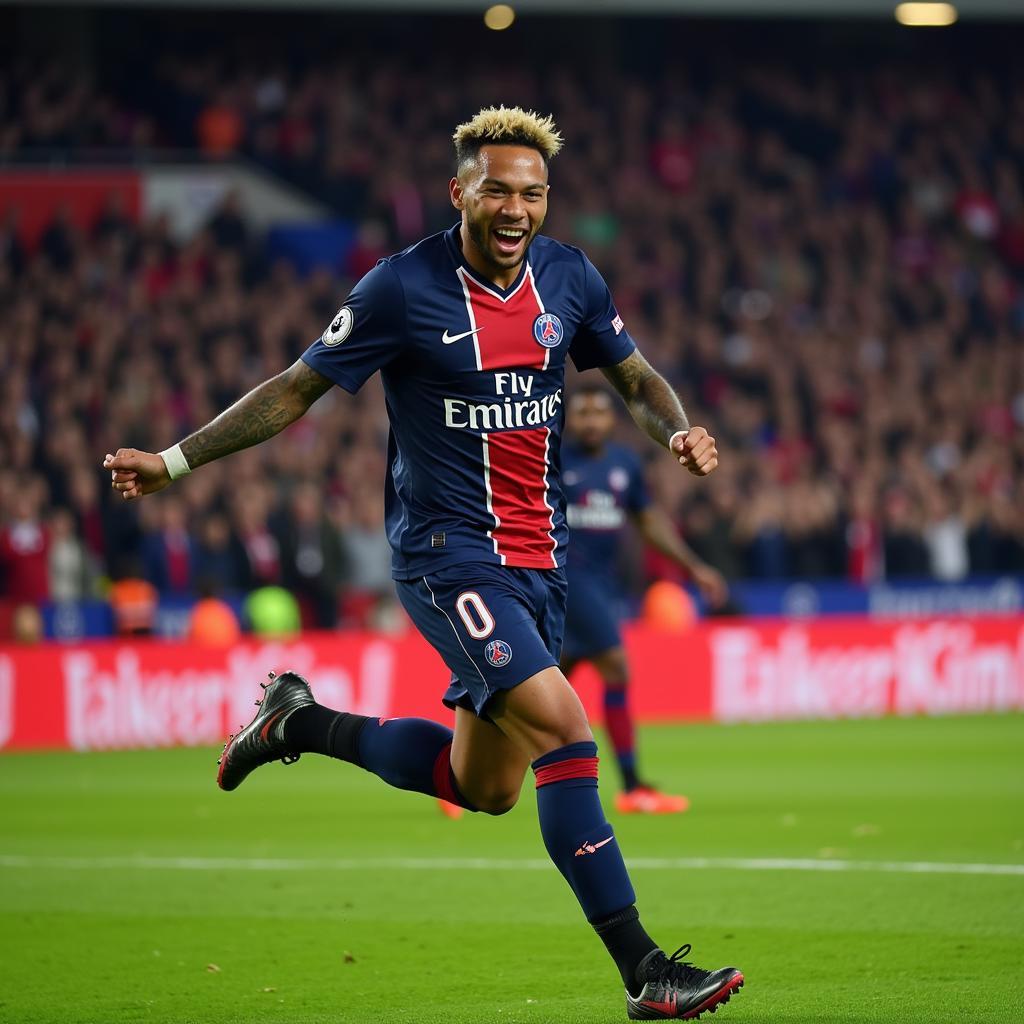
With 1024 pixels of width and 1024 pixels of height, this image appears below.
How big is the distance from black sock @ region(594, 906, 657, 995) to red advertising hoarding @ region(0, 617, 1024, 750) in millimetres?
10938

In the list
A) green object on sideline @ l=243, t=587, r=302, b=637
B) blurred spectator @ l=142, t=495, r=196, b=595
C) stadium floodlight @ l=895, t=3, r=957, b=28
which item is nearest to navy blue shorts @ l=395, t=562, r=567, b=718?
green object on sideline @ l=243, t=587, r=302, b=637

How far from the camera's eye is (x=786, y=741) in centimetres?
1675

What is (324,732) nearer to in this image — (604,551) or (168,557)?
(604,551)

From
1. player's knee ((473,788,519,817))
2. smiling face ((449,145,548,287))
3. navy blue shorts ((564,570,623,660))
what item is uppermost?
smiling face ((449,145,548,287))

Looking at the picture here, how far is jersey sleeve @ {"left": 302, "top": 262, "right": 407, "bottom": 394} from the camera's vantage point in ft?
20.0

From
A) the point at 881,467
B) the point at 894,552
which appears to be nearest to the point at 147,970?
the point at 894,552

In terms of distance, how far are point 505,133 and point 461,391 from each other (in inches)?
31.1

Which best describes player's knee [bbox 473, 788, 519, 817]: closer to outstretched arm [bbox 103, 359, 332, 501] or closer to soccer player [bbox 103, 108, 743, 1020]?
soccer player [bbox 103, 108, 743, 1020]

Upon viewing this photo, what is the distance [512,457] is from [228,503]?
552 inches

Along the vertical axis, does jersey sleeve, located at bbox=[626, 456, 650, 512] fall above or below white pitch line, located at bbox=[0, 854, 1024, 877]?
above

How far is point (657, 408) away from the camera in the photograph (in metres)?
6.44

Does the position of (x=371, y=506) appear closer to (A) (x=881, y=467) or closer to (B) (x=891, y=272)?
(A) (x=881, y=467)

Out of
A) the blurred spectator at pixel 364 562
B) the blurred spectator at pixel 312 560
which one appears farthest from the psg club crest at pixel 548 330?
the blurred spectator at pixel 364 562

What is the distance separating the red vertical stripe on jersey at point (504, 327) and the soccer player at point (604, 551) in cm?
507
